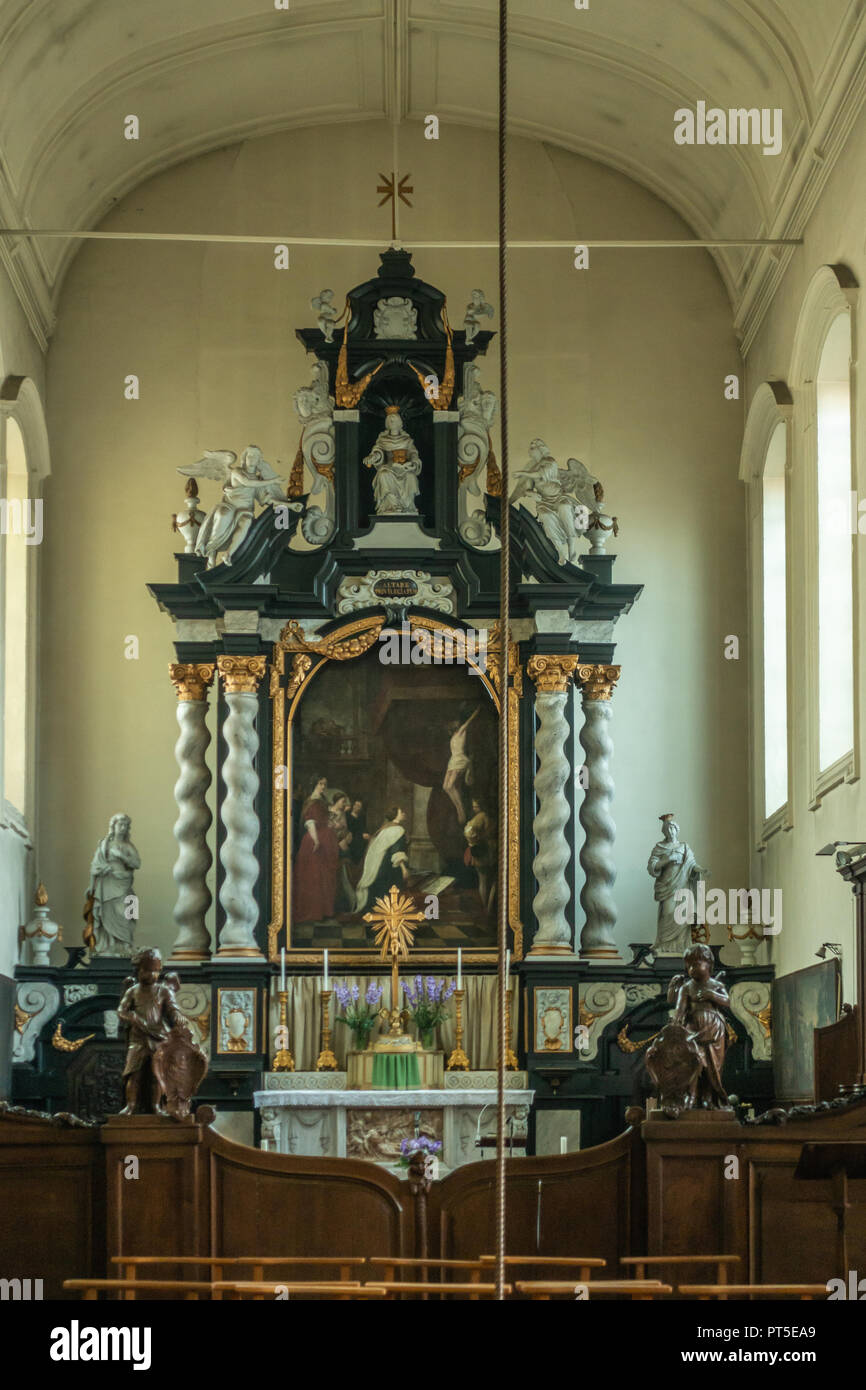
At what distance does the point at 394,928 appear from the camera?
53.2 ft

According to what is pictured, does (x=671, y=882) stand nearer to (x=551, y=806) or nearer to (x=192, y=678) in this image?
(x=551, y=806)

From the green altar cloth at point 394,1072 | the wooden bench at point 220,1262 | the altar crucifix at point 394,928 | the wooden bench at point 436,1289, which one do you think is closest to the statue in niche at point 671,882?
the altar crucifix at point 394,928

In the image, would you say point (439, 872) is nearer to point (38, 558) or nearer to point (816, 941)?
point (816, 941)

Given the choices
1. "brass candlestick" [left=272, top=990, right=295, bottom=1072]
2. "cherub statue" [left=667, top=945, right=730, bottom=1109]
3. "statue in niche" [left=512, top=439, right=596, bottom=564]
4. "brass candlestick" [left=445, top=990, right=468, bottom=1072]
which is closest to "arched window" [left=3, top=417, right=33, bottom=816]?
"brass candlestick" [left=272, top=990, right=295, bottom=1072]

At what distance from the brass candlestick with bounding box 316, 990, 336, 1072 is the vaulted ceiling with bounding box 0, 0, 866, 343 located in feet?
20.2

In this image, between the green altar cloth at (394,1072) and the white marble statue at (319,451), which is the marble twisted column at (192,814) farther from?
the green altar cloth at (394,1072)

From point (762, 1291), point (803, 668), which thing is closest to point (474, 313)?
point (803, 668)

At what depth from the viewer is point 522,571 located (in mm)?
16578

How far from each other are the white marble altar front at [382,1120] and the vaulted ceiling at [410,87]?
6807 mm

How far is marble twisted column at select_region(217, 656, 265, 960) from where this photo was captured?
16062 millimetres

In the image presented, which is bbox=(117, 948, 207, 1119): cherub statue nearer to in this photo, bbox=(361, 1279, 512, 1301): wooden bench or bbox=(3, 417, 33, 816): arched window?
bbox=(361, 1279, 512, 1301): wooden bench
